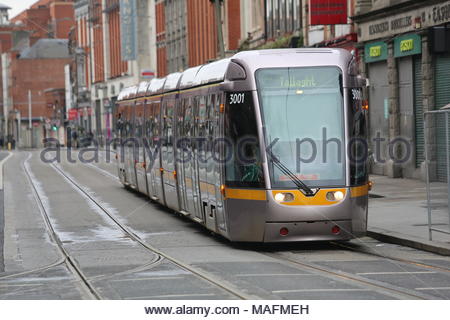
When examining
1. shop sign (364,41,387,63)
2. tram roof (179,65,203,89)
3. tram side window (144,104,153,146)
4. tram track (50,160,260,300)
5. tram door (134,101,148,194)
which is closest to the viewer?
tram track (50,160,260,300)

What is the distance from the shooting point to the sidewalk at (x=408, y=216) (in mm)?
18109

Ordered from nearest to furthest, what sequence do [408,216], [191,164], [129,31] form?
[191,164]
[408,216]
[129,31]

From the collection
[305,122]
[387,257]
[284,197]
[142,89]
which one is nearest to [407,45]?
[142,89]

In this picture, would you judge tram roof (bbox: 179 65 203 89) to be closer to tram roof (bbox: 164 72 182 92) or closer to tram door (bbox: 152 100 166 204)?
tram roof (bbox: 164 72 182 92)

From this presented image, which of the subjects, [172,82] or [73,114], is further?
[73,114]

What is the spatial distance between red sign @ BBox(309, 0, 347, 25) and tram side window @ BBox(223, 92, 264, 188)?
1980 centimetres

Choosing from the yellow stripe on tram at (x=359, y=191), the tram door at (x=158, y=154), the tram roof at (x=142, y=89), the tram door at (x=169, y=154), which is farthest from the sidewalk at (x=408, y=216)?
the tram roof at (x=142, y=89)

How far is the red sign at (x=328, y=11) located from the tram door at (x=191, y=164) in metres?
15.5

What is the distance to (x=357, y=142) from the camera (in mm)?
17672

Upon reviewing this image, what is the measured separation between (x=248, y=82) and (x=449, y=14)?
1371cm

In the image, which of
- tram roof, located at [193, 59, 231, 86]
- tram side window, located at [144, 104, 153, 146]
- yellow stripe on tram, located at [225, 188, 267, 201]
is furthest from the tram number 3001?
tram side window, located at [144, 104, 153, 146]

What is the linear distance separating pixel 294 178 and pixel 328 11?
2112cm

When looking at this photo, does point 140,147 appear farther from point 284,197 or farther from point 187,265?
point 187,265

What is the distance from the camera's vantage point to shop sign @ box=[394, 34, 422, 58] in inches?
1310
